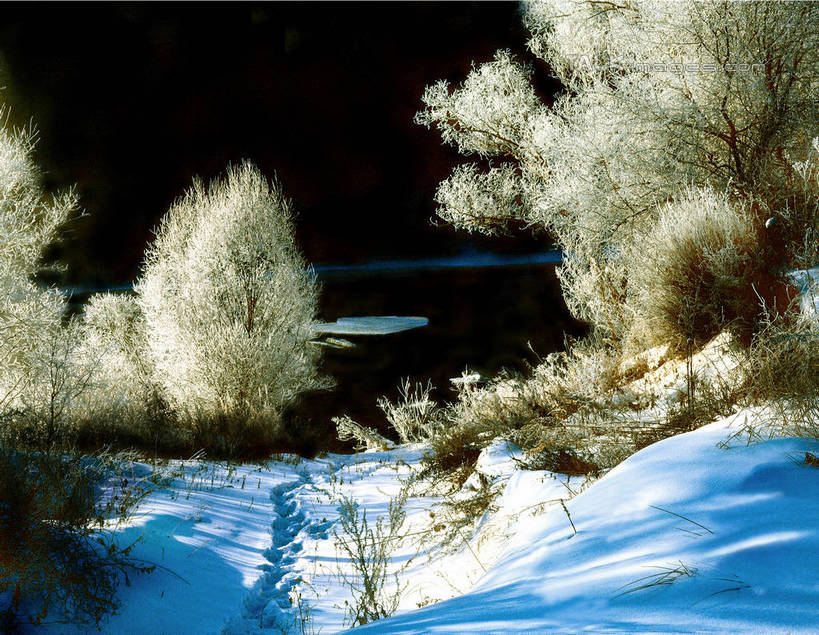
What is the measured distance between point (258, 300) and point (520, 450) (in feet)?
48.3

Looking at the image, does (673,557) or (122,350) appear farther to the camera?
(122,350)

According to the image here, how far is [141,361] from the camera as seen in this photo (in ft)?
86.1

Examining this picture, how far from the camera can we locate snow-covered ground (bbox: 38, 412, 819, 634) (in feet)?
6.84

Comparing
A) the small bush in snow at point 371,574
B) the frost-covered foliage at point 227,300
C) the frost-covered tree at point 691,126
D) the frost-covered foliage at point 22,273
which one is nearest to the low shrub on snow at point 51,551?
the small bush in snow at point 371,574

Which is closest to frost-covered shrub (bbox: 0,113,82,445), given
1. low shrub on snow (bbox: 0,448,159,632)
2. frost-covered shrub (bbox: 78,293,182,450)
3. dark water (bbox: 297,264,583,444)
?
frost-covered shrub (bbox: 78,293,182,450)

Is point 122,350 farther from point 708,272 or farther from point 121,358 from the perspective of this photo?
point 708,272

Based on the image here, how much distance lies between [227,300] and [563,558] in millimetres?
16781

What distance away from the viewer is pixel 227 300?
18.2 metres

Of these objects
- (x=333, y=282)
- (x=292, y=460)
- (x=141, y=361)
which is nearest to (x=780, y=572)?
(x=292, y=460)

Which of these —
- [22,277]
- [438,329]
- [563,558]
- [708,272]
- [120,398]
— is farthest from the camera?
[438,329]

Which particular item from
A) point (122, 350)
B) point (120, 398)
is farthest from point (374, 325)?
point (120, 398)

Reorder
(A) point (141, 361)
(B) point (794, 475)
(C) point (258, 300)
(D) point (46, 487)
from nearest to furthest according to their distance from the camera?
(B) point (794, 475) → (D) point (46, 487) → (C) point (258, 300) → (A) point (141, 361)

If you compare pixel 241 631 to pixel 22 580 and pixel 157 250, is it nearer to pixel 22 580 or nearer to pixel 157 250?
pixel 22 580

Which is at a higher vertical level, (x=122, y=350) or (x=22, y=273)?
(x=22, y=273)
